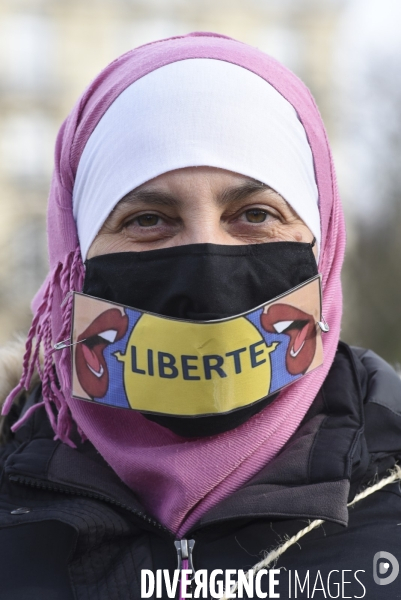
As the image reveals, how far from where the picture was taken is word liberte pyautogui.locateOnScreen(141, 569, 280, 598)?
6.31ft

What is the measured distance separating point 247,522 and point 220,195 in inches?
32.4

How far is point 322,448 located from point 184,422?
1.14 feet

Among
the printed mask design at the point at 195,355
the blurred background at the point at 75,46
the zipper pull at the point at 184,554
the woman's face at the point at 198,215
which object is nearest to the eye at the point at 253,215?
the woman's face at the point at 198,215

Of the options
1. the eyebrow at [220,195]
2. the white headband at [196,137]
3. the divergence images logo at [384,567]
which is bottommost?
the divergence images logo at [384,567]

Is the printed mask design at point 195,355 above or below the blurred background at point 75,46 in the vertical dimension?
below

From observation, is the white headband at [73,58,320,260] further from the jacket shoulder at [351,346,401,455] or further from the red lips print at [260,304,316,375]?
the jacket shoulder at [351,346,401,455]

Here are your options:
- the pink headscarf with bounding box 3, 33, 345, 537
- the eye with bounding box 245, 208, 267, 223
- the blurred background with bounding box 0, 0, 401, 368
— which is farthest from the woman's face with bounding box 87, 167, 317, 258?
the blurred background with bounding box 0, 0, 401, 368

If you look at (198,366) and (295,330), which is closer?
(198,366)

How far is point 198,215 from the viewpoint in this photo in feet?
7.07

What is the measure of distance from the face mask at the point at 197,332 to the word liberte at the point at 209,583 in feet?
1.11

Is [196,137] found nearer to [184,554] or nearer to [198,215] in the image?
[198,215]

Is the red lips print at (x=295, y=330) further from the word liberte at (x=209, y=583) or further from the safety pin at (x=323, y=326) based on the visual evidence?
the word liberte at (x=209, y=583)

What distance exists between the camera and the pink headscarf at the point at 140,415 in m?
2.11

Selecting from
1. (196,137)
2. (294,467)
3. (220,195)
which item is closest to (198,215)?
(220,195)
